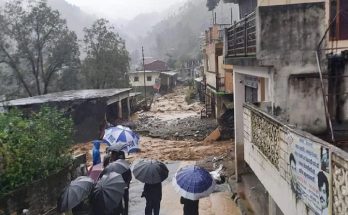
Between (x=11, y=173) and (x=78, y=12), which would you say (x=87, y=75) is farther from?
(x=78, y=12)

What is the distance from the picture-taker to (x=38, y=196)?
400 inches

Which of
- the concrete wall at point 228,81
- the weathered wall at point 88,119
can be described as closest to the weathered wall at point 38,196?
the concrete wall at point 228,81

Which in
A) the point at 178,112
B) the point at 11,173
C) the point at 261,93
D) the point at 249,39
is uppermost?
the point at 249,39

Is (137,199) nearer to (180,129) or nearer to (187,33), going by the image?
(180,129)

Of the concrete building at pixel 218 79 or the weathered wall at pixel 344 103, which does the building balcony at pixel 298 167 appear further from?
the concrete building at pixel 218 79

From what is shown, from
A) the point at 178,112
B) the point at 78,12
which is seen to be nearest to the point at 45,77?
A: the point at 178,112

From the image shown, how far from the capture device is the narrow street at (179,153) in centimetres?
1278

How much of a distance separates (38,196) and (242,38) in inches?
272

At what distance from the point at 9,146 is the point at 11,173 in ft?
2.14

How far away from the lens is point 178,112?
134 ft

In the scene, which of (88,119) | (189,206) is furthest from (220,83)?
(189,206)

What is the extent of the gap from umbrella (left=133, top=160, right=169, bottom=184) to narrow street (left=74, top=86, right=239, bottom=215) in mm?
3056

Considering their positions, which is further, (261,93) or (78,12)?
(78,12)

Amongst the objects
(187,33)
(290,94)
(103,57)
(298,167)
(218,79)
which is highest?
(187,33)
